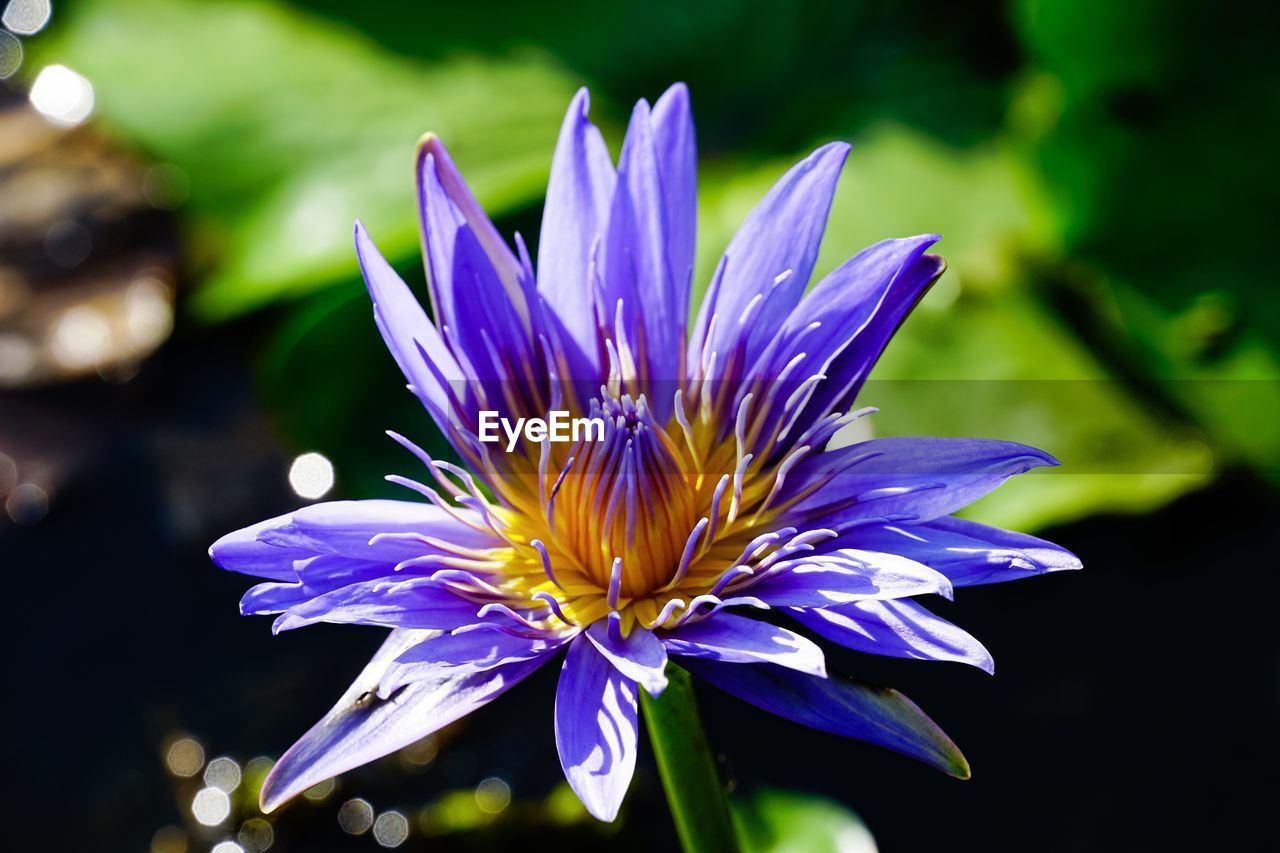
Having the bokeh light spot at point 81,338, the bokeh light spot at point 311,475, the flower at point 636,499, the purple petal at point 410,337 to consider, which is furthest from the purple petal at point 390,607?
the bokeh light spot at point 81,338

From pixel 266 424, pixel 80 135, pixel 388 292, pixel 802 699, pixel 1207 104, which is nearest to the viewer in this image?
pixel 802 699

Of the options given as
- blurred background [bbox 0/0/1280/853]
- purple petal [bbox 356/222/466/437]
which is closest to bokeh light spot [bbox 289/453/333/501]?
blurred background [bbox 0/0/1280/853]

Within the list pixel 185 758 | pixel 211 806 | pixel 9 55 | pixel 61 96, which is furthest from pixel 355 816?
pixel 9 55

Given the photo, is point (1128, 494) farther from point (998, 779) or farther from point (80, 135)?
point (80, 135)

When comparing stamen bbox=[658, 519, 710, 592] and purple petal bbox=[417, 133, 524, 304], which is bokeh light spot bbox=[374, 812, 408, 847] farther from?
purple petal bbox=[417, 133, 524, 304]

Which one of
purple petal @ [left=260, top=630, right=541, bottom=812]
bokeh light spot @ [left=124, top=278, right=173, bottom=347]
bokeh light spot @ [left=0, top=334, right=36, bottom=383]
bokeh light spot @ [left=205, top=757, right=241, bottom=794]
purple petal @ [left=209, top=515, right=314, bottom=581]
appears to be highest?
purple petal @ [left=209, top=515, right=314, bottom=581]

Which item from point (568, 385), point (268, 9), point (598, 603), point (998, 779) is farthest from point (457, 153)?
point (998, 779)
